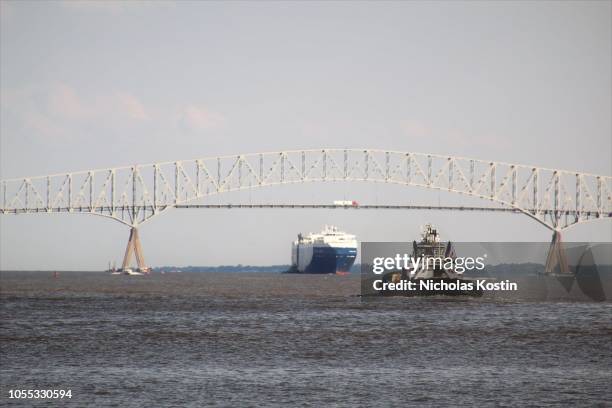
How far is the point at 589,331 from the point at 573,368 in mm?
17453

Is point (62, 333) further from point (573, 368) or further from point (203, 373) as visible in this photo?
point (573, 368)

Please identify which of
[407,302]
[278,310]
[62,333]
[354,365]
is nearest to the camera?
[354,365]

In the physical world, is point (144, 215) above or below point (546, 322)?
above

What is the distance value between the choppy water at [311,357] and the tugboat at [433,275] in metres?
9.19

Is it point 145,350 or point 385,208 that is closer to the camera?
point 145,350

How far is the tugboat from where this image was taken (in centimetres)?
8000

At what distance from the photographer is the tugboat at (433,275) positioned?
80.0m

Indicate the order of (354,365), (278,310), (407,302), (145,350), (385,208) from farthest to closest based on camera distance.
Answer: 1. (385,208)
2. (407,302)
3. (278,310)
4. (145,350)
5. (354,365)

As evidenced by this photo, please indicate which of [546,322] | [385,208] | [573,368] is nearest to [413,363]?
[573,368]

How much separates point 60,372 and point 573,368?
17.9 m

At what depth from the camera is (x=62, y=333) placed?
52.7m

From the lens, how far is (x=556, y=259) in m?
176

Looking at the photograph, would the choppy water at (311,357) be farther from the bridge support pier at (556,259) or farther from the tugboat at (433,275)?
the bridge support pier at (556,259)

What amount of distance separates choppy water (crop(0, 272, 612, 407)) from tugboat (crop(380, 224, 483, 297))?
362 inches
